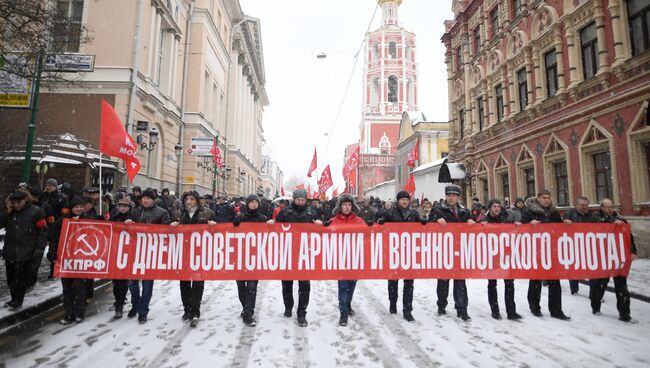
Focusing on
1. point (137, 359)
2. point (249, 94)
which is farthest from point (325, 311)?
point (249, 94)

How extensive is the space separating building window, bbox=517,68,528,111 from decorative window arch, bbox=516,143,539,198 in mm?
Answer: 2157

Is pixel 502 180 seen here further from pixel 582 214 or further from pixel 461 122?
pixel 582 214

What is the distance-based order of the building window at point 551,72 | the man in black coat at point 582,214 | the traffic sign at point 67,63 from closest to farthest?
1. the man in black coat at point 582,214
2. the traffic sign at point 67,63
3. the building window at point 551,72

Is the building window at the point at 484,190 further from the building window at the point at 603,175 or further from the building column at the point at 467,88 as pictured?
the building window at the point at 603,175

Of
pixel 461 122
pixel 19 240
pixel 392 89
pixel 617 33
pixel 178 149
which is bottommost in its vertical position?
pixel 19 240

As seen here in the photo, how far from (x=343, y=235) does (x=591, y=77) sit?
12.2m

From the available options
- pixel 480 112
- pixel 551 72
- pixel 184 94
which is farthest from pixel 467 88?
pixel 184 94

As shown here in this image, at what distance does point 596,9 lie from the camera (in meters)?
11.9

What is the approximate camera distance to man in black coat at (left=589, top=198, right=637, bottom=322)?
546cm

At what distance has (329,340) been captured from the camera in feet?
14.8

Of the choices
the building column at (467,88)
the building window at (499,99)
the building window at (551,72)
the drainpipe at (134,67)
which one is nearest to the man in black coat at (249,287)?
the drainpipe at (134,67)

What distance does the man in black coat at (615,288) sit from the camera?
215 inches

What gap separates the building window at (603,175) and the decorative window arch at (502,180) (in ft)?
17.1

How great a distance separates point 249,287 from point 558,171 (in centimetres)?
1451
